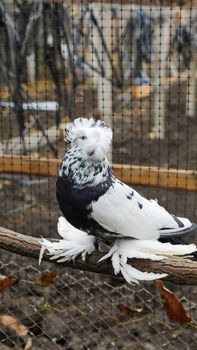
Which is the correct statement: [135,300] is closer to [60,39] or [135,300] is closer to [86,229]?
[86,229]

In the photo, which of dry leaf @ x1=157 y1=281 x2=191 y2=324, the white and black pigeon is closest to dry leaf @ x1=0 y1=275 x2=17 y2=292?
dry leaf @ x1=157 y1=281 x2=191 y2=324

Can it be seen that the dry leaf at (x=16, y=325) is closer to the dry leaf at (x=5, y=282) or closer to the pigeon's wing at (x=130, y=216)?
the dry leaf at (x=5, y=282)

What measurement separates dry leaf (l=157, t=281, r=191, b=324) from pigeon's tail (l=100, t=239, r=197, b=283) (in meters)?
0.58

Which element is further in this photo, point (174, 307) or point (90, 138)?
point (174, 307)

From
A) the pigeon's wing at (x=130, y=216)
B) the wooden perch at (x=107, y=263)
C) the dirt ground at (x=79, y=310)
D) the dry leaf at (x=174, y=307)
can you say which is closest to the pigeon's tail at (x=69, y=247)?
the wooden perch at (x=107, y=263)

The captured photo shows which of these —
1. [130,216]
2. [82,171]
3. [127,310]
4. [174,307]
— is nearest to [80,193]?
[82,171]

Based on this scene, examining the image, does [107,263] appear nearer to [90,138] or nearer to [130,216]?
[130,216]

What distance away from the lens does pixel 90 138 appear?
1.58 meters

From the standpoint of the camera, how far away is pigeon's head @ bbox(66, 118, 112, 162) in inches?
62.0

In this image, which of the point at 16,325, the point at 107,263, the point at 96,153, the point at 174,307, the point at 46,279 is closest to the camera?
the point at 96,153

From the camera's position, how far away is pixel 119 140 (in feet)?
15.2

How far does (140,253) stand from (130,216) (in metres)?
0.10

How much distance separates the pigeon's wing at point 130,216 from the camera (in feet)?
5.29

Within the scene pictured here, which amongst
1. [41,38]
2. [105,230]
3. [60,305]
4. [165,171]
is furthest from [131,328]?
[41,38]
